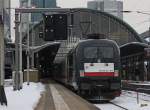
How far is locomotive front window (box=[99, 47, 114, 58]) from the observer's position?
96.0 ft

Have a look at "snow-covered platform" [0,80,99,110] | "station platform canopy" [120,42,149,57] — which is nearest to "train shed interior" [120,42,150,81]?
"station platform canopy" [120,42,149,57]

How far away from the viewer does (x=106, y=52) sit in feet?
96.4

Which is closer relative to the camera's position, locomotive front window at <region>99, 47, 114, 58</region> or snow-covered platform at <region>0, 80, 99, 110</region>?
snow-covered platform at <region>0, 80, 99, 110</region>

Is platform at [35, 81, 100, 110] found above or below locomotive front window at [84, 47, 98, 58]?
below

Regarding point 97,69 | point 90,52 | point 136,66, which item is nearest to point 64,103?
point 97,69

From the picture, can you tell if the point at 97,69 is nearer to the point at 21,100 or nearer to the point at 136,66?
the point at 21,100

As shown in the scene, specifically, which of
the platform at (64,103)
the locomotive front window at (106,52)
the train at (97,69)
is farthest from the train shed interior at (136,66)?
the platform at (64,103)

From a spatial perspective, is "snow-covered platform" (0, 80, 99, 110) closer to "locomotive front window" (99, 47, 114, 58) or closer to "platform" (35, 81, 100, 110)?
"platform" (35, 81, 100, 110)

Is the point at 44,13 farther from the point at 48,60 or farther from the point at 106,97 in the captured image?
the point at 48,60

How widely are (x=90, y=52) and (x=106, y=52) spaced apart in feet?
3.05

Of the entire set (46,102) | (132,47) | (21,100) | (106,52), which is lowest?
(46,102)

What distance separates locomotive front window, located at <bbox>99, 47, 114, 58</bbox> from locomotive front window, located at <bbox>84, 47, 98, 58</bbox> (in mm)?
298

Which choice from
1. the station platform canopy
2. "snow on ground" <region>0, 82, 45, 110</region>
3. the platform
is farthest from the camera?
the station platform canopy

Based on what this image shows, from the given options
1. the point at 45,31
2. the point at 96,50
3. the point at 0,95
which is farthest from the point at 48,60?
the point at 0,95
